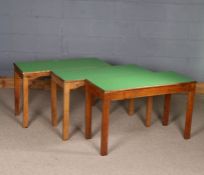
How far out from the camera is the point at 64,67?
3.21 m

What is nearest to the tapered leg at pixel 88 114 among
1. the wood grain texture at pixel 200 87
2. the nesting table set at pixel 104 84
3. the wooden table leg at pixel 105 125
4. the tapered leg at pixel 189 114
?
the nesting table set at pixel 104 84

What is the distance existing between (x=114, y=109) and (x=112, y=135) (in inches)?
25.1

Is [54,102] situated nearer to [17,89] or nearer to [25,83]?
[25,83]

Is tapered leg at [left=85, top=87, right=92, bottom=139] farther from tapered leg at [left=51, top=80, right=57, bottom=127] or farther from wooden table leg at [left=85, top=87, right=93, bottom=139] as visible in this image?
tapered leg at [left=51, top=80, right=57, bottom=127]

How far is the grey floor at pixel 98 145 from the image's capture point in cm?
248

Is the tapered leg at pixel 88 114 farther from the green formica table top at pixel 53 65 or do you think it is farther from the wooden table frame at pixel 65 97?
the green formica table top at pixel 53 65

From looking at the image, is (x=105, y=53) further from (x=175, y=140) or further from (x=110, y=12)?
(x=175, y=140)

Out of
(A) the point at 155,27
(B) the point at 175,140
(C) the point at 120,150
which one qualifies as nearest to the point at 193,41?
(A) the point at 155,27

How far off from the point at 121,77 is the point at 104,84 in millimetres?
274

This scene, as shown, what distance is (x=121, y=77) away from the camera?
2930mm

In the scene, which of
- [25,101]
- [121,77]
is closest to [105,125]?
[121,77]

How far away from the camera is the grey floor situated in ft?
8.15

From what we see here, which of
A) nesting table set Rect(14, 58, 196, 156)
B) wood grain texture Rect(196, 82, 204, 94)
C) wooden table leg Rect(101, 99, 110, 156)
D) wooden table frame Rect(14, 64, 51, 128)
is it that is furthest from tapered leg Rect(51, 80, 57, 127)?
wood grain texture Rect(196, 82, 204, 94)

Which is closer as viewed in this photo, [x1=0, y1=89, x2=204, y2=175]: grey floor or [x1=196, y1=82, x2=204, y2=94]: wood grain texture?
[x1=0, y1=89, x2=204, y2=175]: grey floor
